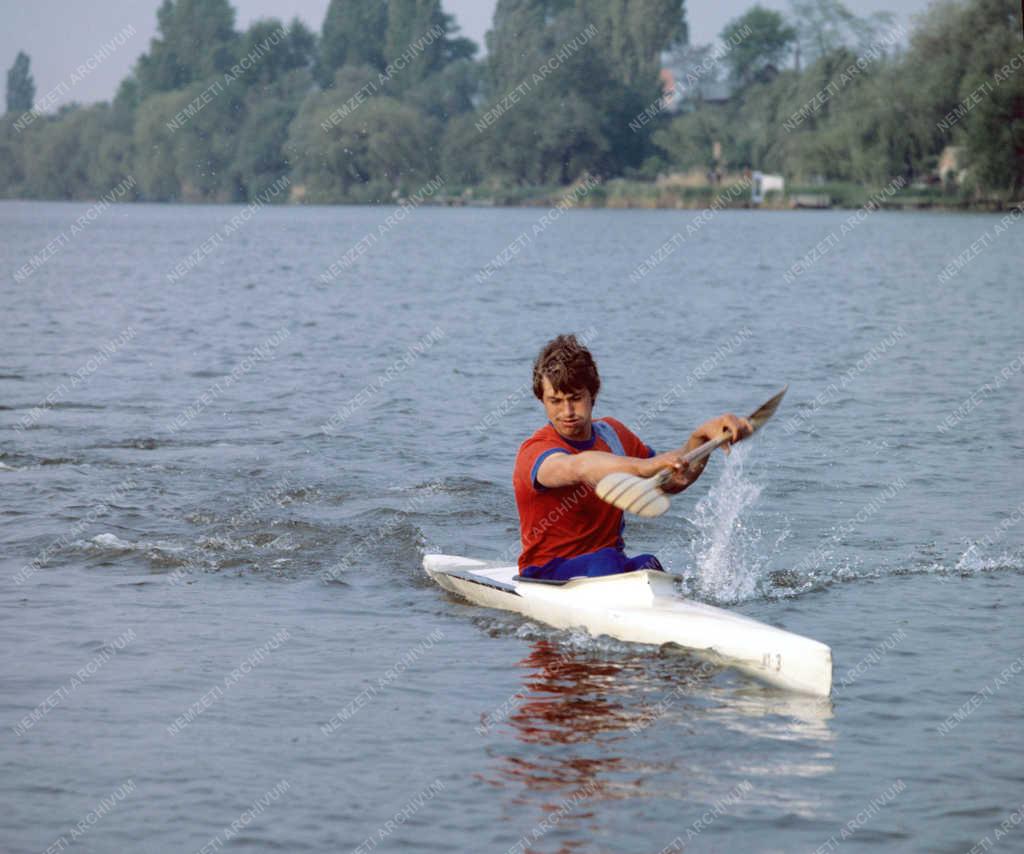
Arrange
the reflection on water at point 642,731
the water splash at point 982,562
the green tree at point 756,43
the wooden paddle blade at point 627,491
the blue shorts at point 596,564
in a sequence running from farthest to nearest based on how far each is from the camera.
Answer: the green tree at point 756,43, the water splash at point 982,562, the blue shorts at point 596,564, the wooden paddle blade at point 627,491, the reflection on water at point 642,731

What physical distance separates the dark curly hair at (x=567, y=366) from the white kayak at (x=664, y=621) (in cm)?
115

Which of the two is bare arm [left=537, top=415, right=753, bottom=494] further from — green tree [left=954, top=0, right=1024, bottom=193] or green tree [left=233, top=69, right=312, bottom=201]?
green tree [left=233, top=69, right=312, bottom=201]

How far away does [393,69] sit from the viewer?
157875mm

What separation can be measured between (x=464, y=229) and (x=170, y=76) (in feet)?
325

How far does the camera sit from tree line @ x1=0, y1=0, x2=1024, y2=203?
76.8m

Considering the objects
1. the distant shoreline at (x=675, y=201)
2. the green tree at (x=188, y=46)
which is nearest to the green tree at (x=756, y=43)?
the distant shoreline at (x=675, y=201)

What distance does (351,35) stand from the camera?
16475 centimetres

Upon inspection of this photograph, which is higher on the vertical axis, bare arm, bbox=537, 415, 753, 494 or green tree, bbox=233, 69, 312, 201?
green tree, bbox=233, 69, 312, 201

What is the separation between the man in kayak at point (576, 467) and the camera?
23.1 feet

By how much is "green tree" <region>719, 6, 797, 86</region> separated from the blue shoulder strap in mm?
143763

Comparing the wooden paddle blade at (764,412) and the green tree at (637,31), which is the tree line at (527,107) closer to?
the green tree at (637,31)

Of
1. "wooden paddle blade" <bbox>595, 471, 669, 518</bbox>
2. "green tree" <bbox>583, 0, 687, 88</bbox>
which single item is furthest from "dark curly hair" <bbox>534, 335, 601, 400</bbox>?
"green tree" <bbox>583, 0, 687, 88</bbox>

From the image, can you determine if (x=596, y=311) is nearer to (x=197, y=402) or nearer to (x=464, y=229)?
(x=197, y=402)

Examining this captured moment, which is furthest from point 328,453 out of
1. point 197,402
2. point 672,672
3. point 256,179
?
point 256,179
